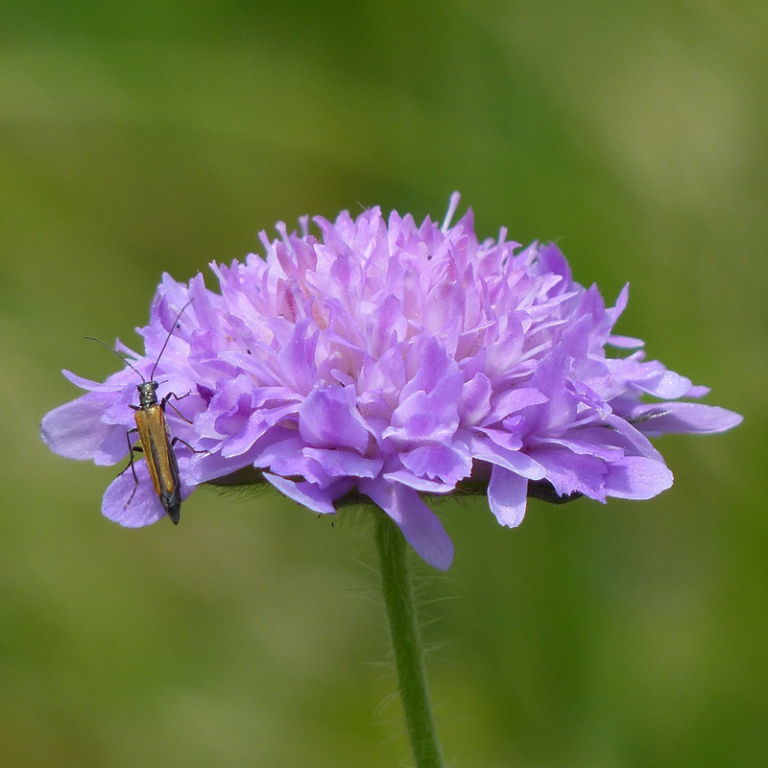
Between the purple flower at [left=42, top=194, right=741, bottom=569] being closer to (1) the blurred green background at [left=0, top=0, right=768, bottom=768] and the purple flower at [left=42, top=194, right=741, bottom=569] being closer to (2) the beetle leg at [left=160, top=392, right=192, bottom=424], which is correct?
(2) the beetle leg at [left=160, top=392, right=192, bottom=424]

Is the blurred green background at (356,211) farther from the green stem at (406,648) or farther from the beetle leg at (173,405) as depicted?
the beetle leg at (173,405)

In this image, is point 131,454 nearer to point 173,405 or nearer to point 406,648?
point 173,405

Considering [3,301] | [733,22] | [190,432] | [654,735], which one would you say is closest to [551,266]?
[190,432]

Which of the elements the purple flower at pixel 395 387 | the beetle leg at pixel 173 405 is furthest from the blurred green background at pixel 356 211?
the beetle leg at pixel 173 405

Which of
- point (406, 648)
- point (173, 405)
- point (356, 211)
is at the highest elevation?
point (356, 211)

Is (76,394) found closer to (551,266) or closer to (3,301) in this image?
(3,301)

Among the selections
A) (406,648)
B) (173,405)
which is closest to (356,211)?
(173,405)

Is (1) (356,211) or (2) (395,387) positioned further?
(1) (356,211)

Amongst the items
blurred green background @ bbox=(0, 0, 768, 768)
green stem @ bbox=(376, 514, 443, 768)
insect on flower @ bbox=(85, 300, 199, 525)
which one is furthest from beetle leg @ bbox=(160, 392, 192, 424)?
blurred green background @ bbox=(0, 0, 768, 768)
